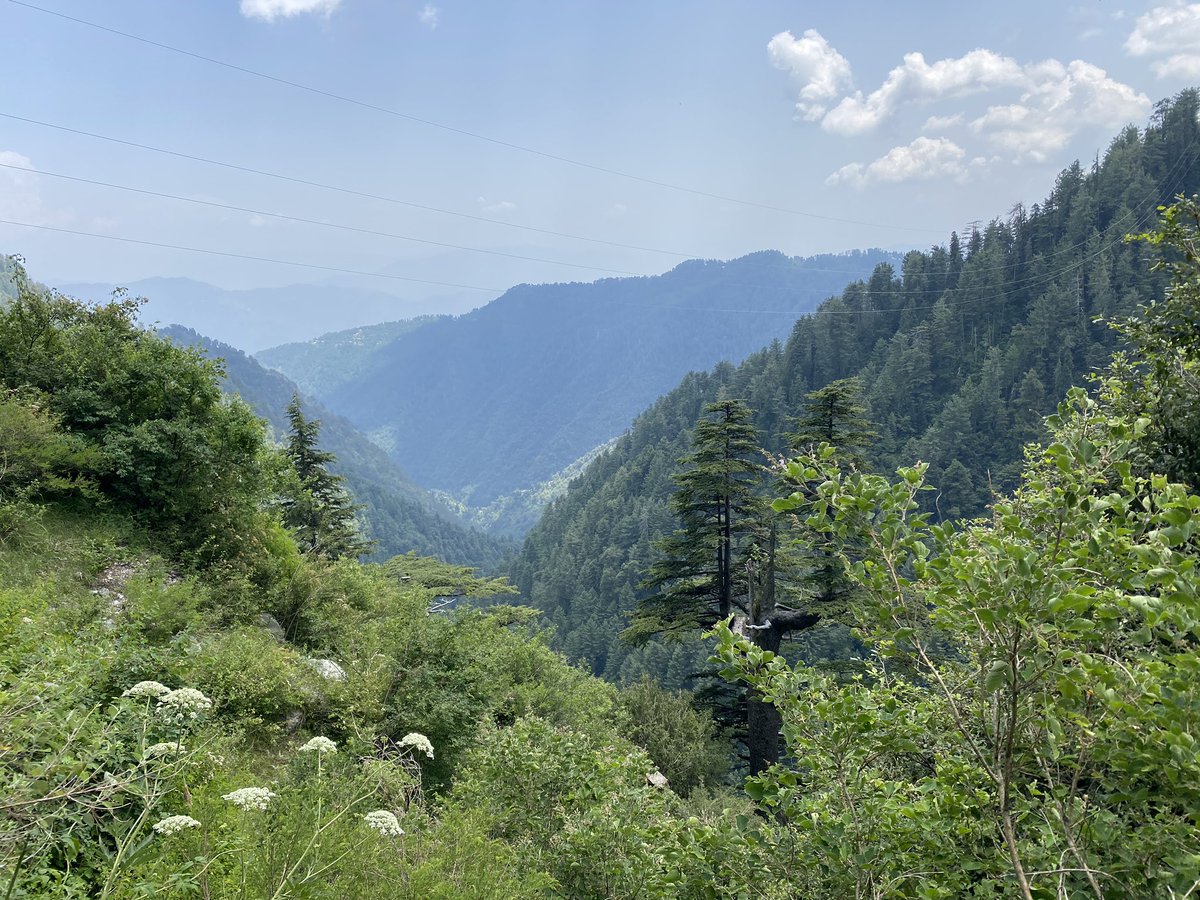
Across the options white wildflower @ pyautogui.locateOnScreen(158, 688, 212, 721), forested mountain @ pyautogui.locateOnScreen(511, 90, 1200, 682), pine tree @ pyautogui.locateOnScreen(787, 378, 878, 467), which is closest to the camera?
white wildflower @ pyautogui.locateOnScreen(158, 688, 212, 721)

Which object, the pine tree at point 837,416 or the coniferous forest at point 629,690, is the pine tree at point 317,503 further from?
the pine tree at point 837,416

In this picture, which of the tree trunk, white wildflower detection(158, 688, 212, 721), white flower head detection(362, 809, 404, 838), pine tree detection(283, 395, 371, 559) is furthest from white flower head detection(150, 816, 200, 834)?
pine tree detection(283, 395, 371, 559)

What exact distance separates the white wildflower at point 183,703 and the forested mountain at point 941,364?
2349 inches

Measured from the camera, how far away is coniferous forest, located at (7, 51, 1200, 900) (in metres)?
1.90

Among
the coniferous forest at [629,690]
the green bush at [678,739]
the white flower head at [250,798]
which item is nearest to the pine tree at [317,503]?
the coniferous forest at [629,690]

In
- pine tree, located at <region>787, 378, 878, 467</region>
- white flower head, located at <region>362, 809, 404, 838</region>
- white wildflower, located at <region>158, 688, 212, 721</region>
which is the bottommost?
white flower head, located at <region>362, 809, 404, 838</region>

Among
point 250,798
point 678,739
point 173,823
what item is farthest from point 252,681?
point 678,739

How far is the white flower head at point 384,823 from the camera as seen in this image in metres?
3.38

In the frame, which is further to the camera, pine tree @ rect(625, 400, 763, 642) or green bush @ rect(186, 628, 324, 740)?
pine tree @ rect(625, 400, 763, 642)

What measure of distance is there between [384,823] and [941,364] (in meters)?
103

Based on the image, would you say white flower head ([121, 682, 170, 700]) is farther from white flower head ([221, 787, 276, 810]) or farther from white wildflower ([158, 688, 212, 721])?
white flower head ([221, 787, 276, 810])

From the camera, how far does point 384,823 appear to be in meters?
3.43

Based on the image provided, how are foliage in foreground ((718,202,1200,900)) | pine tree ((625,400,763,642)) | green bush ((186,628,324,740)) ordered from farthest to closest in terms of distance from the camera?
pine tree ((625,400,763,642)), green bush ((186,628,324,740)), foliage in foreground ((718,202,1200,900))

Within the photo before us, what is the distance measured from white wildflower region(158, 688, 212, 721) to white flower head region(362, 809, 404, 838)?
1.52 metres
